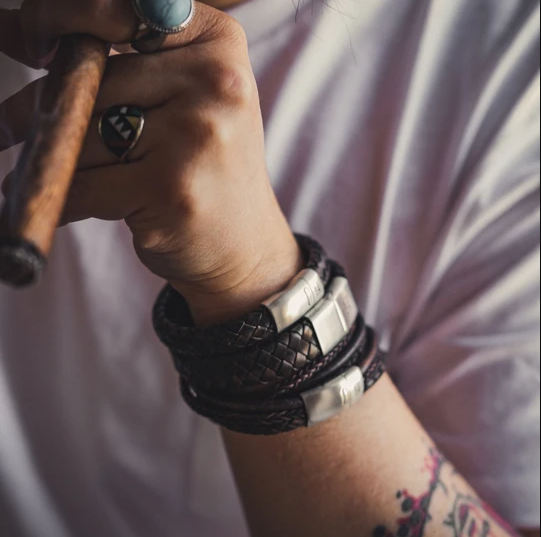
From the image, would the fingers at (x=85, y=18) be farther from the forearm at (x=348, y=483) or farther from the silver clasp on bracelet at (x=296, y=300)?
the forearm at (x=348, y=483)

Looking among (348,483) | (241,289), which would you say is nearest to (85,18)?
(241,289)

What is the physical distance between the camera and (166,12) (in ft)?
1.01

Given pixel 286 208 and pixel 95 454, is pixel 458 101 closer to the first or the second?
pixel 286 208

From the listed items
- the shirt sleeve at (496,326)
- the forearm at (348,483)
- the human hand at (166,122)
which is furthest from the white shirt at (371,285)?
the human hand at (166,122)

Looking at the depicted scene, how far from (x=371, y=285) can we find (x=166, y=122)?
0.40 m

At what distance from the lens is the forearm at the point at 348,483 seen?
0.53 metres

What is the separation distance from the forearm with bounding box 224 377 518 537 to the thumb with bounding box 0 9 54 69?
35cm

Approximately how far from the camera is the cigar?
0.75 ft

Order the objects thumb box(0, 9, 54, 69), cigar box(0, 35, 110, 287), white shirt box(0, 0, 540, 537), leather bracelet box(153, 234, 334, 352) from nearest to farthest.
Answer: cigar box(0, 35, 110, 287) < thumb box(0, 9, 54, 69) < leather bracelet box(153, 234, 334, 352) < white shirt box(0, 0, 540, 537)

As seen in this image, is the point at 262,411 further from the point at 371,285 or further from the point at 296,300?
the point at 371,285

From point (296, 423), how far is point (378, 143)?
344 millimetres

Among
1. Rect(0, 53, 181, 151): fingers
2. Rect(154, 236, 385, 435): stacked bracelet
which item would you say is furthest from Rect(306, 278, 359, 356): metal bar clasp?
Rect(0, 53, 181, 151): fingers

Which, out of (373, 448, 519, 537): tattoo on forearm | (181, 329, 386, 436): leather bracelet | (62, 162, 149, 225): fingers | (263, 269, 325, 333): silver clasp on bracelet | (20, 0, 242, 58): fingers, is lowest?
(373, 448, 519, 537): tattoo on forearm

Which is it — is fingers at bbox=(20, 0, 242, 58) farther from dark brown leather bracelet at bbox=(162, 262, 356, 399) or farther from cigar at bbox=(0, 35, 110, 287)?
dark brown leather bracelet at bbox=(162, 262, 356, 399)
